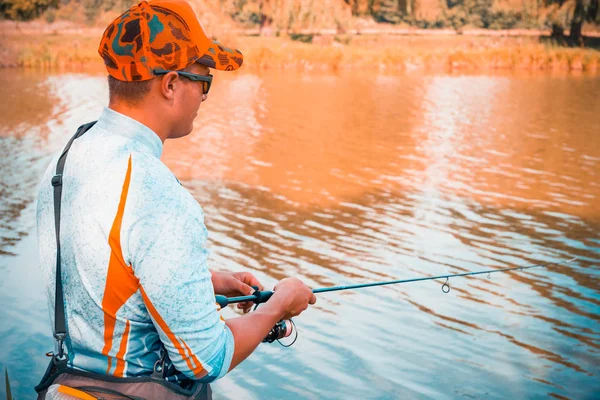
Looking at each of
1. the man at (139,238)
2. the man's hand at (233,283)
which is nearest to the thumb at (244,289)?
the man's hand at (233,283)

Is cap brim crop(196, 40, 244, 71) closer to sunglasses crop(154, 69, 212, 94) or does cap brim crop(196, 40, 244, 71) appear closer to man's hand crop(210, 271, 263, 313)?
sunglasses crop(154, 69, 212, 94)

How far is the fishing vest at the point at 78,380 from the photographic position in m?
1.52

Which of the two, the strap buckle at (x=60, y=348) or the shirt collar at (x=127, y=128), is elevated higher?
the shirt collar at (x=127, y=128)

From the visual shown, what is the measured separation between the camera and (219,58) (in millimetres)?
1635

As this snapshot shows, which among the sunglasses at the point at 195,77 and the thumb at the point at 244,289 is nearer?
the sunglasses at the point at 195,77

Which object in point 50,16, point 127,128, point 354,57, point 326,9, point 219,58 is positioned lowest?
point 354,57

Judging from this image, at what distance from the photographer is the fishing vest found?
1.52 meters

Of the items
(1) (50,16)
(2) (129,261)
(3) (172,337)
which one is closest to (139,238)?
(2) (129,261)

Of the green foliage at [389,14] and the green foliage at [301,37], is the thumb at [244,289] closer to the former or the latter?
the green foliage at [301,37]

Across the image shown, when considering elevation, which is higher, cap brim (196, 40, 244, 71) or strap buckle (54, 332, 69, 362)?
cap brim (196, 40, 244, 71)

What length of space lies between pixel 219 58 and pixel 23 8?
112ft

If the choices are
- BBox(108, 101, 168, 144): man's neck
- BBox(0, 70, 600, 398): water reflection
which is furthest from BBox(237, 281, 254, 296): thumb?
BBox(0, 70, 600, 398): water reflection

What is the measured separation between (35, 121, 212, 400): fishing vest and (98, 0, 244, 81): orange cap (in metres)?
0.19

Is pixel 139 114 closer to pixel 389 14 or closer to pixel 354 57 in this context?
pixel 354 57
